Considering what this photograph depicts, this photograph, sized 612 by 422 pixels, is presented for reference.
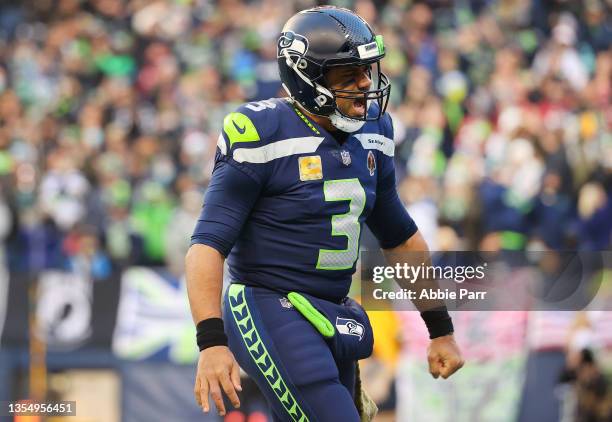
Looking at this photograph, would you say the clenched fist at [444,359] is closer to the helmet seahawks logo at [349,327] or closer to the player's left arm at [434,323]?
the player's left arm at [434,323]

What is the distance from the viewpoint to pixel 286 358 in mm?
4195

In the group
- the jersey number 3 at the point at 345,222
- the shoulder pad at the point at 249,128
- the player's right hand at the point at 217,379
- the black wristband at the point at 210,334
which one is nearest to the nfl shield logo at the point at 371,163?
the jersey number 3 at the point at 345,222

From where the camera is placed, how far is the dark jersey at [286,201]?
416 cm

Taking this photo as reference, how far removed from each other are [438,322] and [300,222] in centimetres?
88

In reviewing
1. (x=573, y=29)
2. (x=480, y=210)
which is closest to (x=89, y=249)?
(x=480, y=210)

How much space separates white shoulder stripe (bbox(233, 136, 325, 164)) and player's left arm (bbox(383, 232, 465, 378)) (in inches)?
30.8

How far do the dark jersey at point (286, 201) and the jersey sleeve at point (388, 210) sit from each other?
184 millimetres

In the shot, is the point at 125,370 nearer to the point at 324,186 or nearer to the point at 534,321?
the point at 534,321

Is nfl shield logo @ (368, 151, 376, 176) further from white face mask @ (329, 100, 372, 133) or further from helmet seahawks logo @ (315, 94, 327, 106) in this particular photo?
helmet seahawks logo @ (315, 94, 327, 106)

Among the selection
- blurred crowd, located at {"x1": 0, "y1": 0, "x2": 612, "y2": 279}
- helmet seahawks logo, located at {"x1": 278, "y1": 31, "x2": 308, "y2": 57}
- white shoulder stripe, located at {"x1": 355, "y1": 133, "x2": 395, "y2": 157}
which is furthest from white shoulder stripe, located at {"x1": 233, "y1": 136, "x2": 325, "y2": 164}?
blurred crowd, located at {"x1": 0, "y1": 0, "x2": 612, "y2": 279}

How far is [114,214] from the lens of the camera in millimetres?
11141

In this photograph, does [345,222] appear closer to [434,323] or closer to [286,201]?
[286,201]

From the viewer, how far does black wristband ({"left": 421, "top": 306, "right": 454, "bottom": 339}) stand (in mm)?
4820

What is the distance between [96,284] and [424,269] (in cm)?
420
